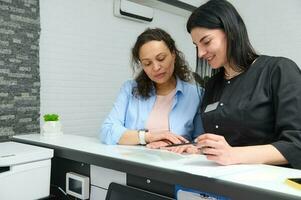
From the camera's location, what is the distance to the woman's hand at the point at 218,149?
3.21ft

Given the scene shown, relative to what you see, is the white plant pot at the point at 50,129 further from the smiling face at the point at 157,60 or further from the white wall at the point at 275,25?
the white wall at the point at 275,25

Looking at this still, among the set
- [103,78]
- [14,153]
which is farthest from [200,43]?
[103,78]

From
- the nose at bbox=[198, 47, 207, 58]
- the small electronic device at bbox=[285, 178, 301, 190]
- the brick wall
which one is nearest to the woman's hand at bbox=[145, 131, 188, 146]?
the nose at bbox=[198, 47, 207, 58]

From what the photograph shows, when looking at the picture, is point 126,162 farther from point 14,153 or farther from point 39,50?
point 39,50

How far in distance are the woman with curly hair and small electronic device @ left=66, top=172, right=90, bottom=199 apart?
0.23 meters

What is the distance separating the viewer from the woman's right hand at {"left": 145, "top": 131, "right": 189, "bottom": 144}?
1.46m

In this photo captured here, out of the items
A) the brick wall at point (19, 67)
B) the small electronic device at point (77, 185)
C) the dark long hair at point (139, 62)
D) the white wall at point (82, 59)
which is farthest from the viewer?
the white wall at point (82, 59)

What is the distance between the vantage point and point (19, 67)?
7.14ft

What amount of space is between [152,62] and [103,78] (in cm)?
140

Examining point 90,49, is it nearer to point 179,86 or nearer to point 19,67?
point 19,67

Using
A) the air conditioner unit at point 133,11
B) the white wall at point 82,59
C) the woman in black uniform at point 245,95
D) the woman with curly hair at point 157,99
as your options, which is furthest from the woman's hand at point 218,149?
the air conditioner unit at point 133,11

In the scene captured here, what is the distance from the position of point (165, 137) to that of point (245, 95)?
427 millimetres

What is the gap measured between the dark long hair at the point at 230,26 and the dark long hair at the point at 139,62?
451 mm

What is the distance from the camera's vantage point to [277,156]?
3.39 ft
